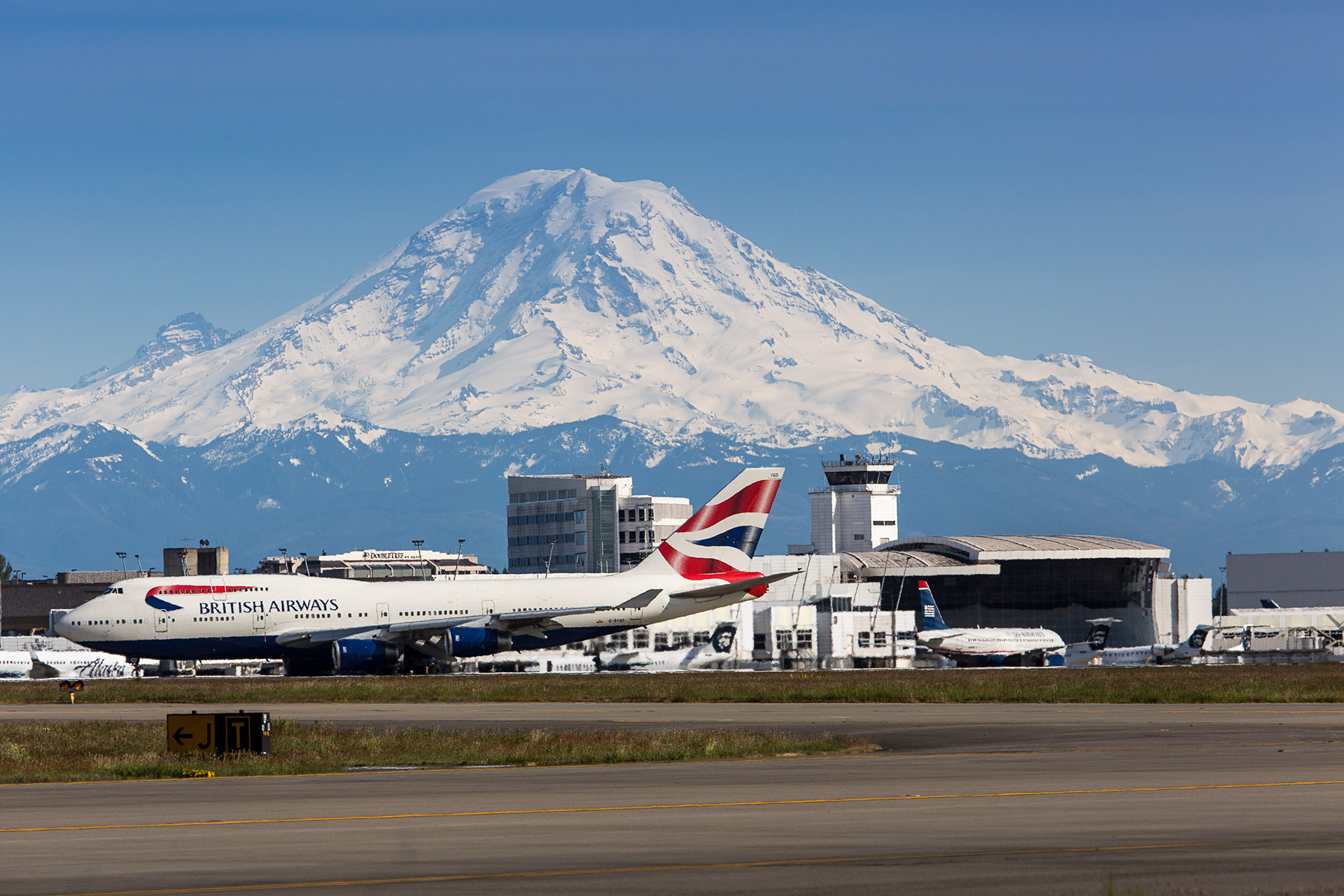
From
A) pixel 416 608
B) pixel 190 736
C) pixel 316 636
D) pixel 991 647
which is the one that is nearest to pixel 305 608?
pixel 316 636

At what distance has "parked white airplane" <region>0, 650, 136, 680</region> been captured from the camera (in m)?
92.6

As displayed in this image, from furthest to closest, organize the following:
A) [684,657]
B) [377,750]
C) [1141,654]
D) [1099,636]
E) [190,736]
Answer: [1099,636] → [1141,654] → [684,657] → [377,750] → [190,736]

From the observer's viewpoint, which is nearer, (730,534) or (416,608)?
(416,608)

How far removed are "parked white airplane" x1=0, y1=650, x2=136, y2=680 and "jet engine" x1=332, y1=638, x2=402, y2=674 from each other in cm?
1999

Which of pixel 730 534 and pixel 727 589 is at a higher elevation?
pixel 730 534

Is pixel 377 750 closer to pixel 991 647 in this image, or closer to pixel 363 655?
pixel 363 655

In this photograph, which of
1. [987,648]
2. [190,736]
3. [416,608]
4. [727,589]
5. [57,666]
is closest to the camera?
[190,736]

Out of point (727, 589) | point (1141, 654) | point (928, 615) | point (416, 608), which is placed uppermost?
point (727, 589)

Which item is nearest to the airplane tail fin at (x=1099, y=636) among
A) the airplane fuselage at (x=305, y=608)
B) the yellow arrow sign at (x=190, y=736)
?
the airplane fuselage at (x=305, y=608)

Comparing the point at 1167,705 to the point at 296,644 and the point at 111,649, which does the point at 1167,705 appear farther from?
the point at 111,649

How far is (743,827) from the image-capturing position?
1927 centimetres

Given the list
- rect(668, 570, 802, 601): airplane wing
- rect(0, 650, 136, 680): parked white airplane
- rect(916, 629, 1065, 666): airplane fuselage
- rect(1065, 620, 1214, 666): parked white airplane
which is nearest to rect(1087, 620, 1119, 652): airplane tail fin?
rect(1065, 620, 1214, 666): parked white airplane

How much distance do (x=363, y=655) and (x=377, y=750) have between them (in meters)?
46.8

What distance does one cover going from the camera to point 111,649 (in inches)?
3103
